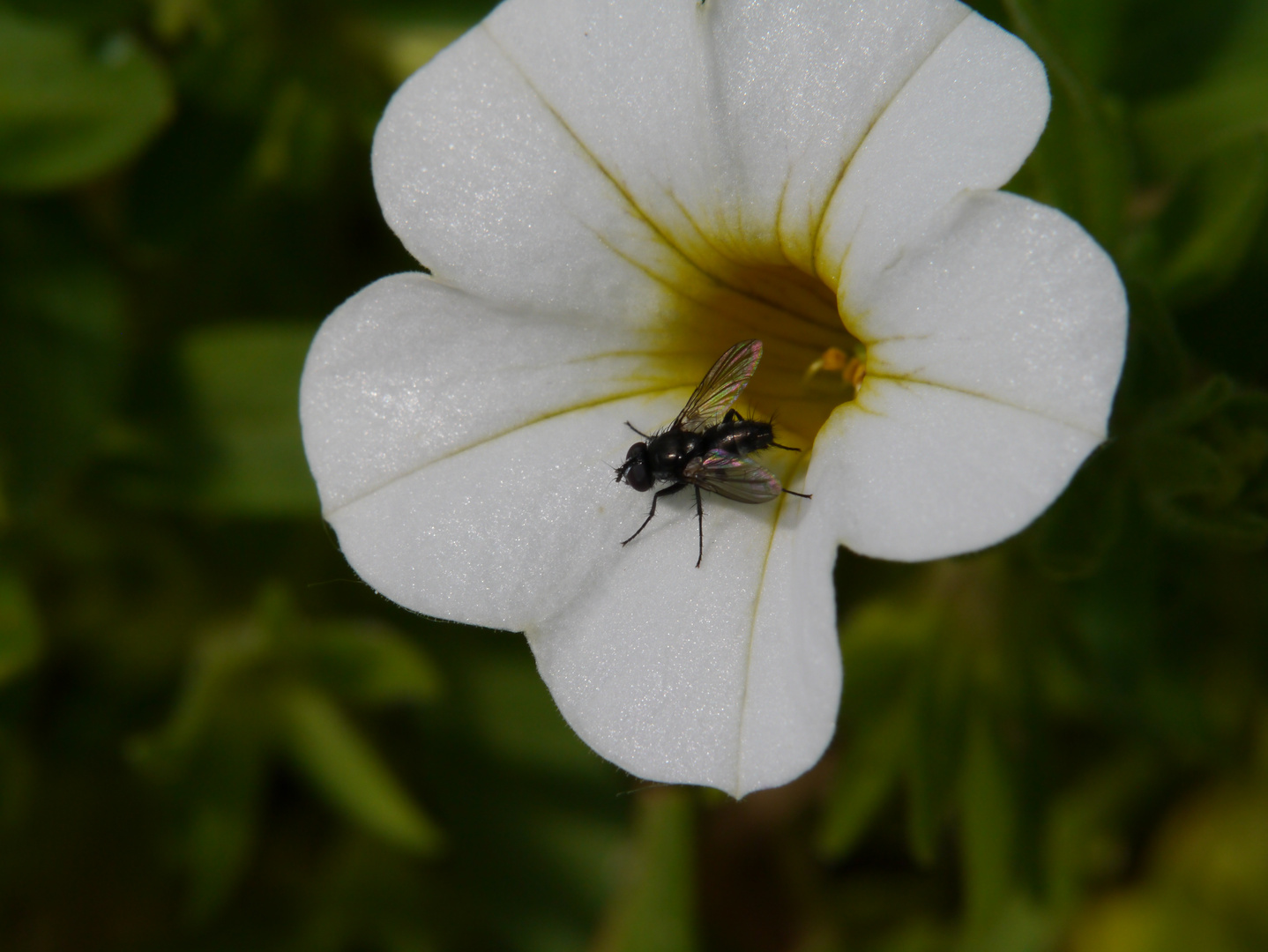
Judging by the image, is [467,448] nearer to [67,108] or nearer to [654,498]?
[654,498]

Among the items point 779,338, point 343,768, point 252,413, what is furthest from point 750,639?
point 252,413

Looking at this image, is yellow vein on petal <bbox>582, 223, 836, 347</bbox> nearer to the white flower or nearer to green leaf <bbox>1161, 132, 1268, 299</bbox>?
the white flower

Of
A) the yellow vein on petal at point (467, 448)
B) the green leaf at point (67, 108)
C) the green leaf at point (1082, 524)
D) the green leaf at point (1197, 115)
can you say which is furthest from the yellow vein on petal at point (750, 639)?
the green leaf at point (67, 108)

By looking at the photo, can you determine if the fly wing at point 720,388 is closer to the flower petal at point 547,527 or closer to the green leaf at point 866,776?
the flower petal at point 547,527

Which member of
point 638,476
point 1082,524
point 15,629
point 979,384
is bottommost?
point 15,629

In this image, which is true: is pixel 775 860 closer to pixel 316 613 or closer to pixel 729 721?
pixel 316 613

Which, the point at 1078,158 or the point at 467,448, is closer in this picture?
the point at 467,448

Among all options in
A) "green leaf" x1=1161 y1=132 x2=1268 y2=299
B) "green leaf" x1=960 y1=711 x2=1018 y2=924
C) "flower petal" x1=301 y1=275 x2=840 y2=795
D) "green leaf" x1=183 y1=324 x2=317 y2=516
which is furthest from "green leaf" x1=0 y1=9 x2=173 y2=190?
"green leaf" x1=960 y1=711 x2=1018 y2=924

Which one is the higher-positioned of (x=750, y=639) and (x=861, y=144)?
(x=861, y=144)
